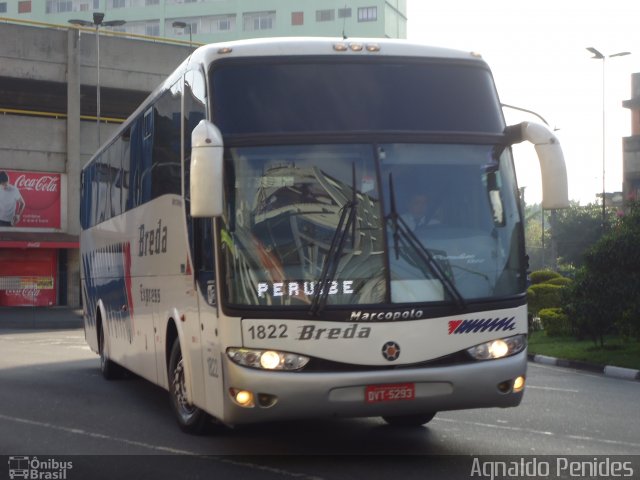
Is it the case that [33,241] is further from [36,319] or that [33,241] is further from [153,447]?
[153,447]

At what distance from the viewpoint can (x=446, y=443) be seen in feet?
31.4

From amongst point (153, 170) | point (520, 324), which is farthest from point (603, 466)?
point (153, 170)

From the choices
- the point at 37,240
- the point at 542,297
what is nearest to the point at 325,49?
the point at 542,297

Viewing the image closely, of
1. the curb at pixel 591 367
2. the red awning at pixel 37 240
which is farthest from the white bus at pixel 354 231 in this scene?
the red awning at pixel 37 240

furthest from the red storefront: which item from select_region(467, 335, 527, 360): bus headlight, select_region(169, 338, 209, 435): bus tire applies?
select_region(467, 335, 527, 360): bus headlight

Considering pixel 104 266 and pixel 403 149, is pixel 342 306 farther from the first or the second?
pixel 104 266

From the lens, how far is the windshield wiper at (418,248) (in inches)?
328

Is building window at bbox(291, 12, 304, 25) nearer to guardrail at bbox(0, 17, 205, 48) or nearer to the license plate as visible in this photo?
guardrail at bbox(0, 17, 205, 48)

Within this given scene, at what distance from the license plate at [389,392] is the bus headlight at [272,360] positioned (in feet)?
1.71

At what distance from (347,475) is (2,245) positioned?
120 ft

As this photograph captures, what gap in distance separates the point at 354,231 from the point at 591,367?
13.5 m

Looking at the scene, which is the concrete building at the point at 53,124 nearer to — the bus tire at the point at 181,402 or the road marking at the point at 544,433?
the bus tire at the point at 181,402

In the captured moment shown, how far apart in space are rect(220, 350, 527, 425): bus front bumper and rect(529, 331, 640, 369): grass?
1195 cm

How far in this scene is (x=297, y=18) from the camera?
83.3 m
